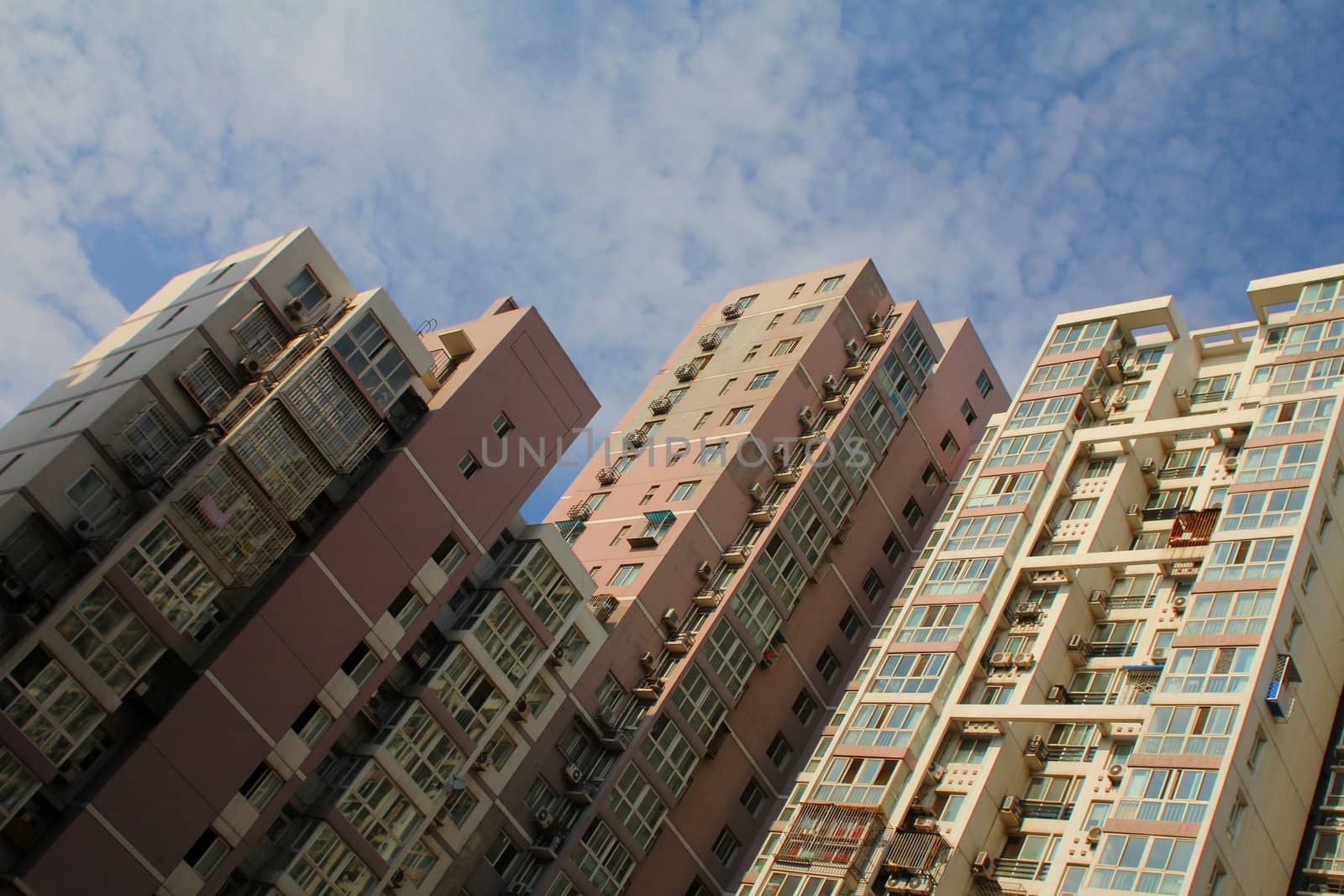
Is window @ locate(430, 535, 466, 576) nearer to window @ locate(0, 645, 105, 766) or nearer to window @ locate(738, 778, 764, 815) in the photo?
window @ locate(0, 645, 105, 766)

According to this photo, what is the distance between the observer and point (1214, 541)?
3906 centimetres

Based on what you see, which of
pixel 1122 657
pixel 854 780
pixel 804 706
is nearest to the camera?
pixel 854 780

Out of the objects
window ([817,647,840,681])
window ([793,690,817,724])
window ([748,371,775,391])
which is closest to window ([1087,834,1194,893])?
window ([793,690,817,724])

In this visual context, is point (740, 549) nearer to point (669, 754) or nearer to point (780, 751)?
point (780, 751)

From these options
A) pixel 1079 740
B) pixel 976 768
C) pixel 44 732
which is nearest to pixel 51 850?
pixel 44 732

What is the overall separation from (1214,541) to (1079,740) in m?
7.37

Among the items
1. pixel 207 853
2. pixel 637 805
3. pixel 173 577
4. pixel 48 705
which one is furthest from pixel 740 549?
pixel 48 705

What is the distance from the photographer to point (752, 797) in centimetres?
4616

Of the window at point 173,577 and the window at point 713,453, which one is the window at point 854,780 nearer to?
the window at point 713,453

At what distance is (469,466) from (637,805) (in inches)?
488

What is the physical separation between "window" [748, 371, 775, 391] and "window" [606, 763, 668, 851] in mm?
16978

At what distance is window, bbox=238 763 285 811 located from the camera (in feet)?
111

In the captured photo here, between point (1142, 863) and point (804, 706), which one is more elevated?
point (804, 706)

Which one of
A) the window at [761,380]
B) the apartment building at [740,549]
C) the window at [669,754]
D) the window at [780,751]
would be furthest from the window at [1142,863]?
the window at [761,380]
